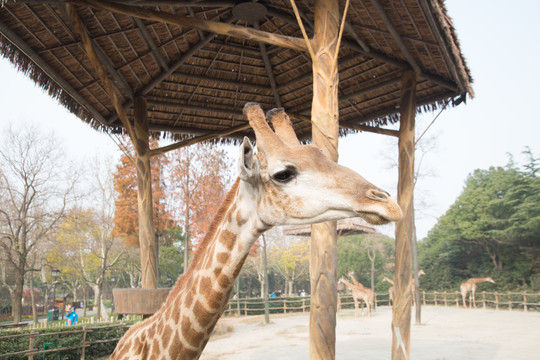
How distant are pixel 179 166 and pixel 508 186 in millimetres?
21898

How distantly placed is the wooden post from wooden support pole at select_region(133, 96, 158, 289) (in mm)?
3995

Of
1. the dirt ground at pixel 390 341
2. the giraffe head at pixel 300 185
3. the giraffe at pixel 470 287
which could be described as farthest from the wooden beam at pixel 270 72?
the giraffe at pixel 470 287

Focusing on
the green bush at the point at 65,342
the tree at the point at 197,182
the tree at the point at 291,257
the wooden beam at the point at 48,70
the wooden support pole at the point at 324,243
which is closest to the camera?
the wooden support pole at the point at 324,243

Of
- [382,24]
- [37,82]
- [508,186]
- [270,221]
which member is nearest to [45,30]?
[37,82]

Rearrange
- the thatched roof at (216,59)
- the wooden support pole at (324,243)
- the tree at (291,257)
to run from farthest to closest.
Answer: the tree at (291,257)
the thatched roof at (216,59)
the wooden support pole at (324,243)

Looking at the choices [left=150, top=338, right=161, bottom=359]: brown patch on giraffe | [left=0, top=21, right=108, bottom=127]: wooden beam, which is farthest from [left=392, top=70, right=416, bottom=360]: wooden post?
[left=0, top=21, right=108, bottom=127]: wooden beam

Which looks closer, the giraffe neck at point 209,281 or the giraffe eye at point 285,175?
the giraffe eye at point 285,175

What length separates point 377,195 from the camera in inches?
66.6

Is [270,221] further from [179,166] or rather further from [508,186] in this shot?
[508,186]

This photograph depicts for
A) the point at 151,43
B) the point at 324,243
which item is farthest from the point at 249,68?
the point at 324,243

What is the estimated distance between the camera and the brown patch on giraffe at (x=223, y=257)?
2.07 metres

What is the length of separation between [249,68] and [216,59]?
75 centimetres

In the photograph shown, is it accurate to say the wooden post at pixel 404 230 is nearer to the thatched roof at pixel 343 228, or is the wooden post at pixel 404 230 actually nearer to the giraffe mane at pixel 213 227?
the giraffe mane at pixel 213 227

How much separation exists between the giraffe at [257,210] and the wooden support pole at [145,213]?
15.1 feet
